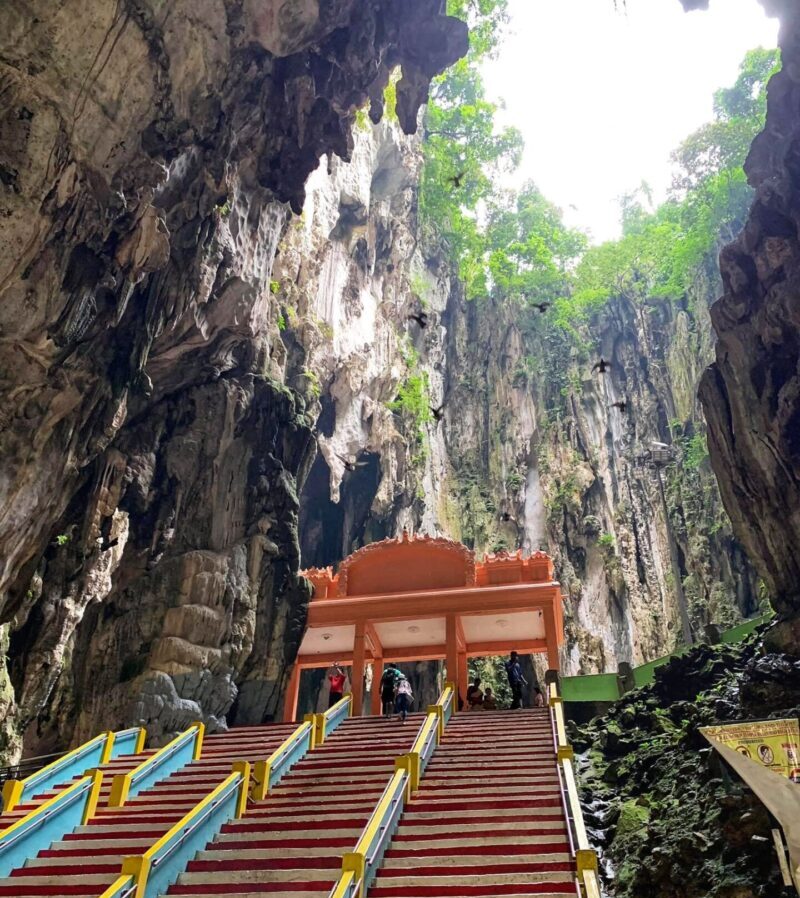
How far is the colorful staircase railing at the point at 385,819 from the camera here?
5.03m

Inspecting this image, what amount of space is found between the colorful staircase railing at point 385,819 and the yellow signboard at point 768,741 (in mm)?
2927

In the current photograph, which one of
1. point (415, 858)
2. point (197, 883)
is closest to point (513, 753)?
point (415, 858)

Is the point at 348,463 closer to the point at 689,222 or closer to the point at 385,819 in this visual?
the point at 385,819

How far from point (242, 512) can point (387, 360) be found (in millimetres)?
10362

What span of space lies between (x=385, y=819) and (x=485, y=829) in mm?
916

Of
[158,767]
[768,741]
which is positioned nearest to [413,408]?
[158,767]

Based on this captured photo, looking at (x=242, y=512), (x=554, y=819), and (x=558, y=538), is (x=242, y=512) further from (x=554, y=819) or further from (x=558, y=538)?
(x=558, y=538)

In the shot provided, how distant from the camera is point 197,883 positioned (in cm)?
580

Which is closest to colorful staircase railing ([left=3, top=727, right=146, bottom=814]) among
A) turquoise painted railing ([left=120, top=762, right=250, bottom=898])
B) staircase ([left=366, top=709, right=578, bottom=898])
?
turquoise painted railing ([left=120, top=762, right=250, bottom=898])

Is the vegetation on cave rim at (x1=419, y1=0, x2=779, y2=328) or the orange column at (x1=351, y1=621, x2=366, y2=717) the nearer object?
the orange column at (x1=351, y1=621, x2=366, y2=717)

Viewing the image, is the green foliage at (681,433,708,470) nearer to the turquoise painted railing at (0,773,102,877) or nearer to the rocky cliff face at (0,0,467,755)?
the rocky cliff face at (0,0,467,755)

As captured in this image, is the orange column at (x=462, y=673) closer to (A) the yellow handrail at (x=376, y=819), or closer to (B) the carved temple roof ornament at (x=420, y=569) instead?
(B) the carved temple roof ornament at (x=420, y=569)

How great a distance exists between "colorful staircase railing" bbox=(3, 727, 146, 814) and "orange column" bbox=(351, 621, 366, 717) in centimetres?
367

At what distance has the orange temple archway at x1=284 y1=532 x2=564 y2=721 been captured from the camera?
13469 mm
